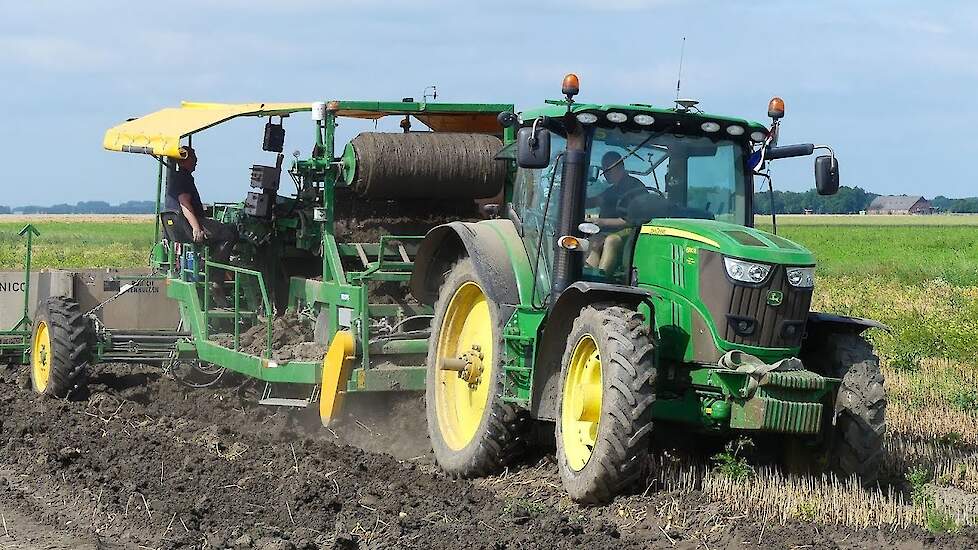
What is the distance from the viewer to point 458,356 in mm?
8867

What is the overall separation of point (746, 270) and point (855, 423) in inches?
40.9

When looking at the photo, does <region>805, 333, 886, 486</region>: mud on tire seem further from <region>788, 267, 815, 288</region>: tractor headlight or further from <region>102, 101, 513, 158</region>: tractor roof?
<region>102, 101, 513, 158</region>: tractor roof

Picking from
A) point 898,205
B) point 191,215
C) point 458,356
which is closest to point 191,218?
point 191,215

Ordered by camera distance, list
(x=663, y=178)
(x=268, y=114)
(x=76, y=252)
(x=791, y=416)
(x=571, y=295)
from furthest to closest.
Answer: (x=76, y=252) → (x=268, y=114) → (x=663, y=178) → (x=571, y=295) → (x=791, y=416)

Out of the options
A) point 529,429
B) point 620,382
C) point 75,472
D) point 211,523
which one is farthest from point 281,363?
point 620,382

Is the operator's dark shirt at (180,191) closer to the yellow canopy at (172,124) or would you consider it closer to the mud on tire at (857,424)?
the yellow canopy at (172,124)

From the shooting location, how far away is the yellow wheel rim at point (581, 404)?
7.08 metres

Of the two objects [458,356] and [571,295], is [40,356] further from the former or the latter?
[571,295]

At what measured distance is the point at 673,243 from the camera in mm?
7227

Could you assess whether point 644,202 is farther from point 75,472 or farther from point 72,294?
point 72,294

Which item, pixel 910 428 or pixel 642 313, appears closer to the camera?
pixel 642 313

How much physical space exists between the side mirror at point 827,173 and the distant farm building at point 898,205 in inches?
5006

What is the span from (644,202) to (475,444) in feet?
5.98

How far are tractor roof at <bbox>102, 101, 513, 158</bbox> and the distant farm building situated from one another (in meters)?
124
